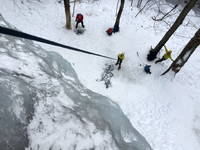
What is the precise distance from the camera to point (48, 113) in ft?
15.4

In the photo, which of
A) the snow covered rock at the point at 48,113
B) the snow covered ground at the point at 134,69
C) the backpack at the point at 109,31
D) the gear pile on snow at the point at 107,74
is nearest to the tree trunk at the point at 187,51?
the snow covered ground at the point at 134,69

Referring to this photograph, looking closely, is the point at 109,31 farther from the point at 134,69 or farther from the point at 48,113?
the point at 48,113

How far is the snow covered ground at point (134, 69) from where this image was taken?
751 cm

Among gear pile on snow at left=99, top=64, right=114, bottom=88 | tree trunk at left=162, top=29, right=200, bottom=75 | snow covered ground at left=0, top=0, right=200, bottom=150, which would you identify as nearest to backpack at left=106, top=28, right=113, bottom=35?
snow covered ground at left=0, top=0, right=200, bottom=150

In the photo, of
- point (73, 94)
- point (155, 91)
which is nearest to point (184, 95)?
point (155, 91)

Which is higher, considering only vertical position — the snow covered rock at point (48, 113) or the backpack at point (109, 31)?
the snow covered rock at point (48, 113)

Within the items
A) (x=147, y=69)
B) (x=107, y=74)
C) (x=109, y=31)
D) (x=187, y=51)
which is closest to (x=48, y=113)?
(x=107, y=74)

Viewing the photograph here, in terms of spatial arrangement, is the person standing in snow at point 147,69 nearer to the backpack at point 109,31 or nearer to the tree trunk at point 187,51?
the tree trunk at point 187,51

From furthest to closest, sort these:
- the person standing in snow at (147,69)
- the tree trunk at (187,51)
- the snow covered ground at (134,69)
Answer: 1. the person standing in snow at (147,69)
2. the snow covered ground at (134,69)
3. the tree trunk at (187,51)

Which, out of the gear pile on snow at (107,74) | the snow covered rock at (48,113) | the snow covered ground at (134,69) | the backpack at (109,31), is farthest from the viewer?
the backpack at (109,31)

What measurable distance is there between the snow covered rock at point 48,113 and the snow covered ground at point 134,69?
3.37 ft

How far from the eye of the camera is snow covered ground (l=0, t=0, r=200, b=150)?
7512 mm

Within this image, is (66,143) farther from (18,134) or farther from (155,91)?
(155,91)

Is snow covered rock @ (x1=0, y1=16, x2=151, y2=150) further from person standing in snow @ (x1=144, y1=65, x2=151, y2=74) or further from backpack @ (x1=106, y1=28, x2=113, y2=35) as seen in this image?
backpack @ (x1=106, y1=28, x2=113, y2=35)
